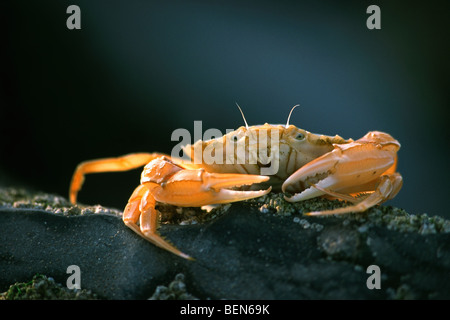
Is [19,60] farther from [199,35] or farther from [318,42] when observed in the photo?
[318,42]

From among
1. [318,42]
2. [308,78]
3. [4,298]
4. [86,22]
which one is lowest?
[4,298]

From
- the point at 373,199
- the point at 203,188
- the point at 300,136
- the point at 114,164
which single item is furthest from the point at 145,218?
the point at 114,164

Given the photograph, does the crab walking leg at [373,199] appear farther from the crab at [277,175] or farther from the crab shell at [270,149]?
the crab shell at [270,149]

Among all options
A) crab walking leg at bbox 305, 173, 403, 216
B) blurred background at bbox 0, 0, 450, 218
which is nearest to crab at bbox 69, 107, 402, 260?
crab walking leg at bbox 305, 173, 403, 216
